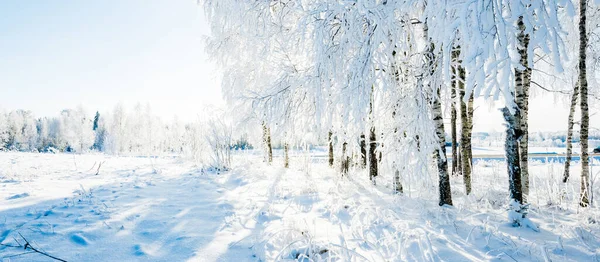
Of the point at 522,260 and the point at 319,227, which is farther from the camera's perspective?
the point at 319,227

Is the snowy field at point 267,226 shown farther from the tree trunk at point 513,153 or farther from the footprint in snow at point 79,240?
the tree trunk at point 513,153

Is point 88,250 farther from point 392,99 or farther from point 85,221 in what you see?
point 392,99

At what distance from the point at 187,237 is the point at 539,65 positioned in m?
8.59

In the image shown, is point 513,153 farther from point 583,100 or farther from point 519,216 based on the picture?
point 583,100

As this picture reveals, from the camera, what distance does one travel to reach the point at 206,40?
9195mm

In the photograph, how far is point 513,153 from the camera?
13.0 ft

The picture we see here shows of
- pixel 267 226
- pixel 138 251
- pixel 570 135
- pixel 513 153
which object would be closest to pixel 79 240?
pixel 138 251

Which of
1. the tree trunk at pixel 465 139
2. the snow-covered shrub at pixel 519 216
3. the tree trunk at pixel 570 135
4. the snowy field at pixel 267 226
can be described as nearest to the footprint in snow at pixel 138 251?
the snowy field at pixel 267 226

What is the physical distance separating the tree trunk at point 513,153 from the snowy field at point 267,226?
263mm

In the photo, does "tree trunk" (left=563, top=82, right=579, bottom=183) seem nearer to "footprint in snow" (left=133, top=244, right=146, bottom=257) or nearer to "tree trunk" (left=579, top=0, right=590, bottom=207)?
"tree trunk" (left=579, top=0, right=590, bottom=207)

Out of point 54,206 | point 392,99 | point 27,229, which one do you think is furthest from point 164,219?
point 392,99

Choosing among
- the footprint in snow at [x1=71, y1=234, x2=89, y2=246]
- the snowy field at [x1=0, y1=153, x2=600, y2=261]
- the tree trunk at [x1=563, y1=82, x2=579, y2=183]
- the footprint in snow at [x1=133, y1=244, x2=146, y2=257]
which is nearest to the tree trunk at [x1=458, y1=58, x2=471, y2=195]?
the snowy field at [x1=0, y1=153, x2=600, y2=261]

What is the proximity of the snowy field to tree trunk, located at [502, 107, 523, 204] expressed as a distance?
0.26 m

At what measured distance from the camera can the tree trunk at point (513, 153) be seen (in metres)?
3.88
